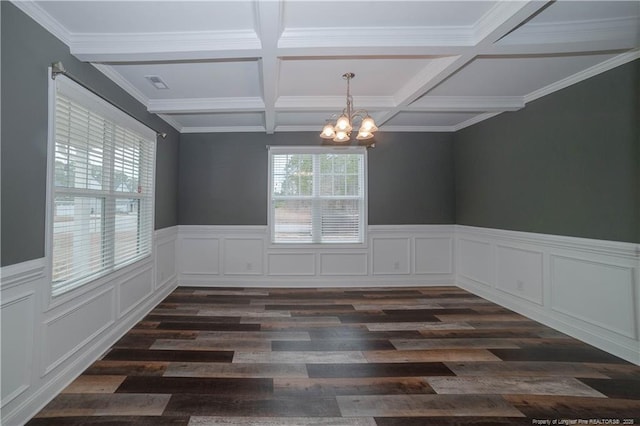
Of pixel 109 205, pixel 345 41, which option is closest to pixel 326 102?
pixel 345 41

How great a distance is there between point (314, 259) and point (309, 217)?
691 mm

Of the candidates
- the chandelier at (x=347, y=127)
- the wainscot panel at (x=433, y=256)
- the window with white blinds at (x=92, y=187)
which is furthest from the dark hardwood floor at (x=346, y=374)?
the chandelier at (x=347, y=127)

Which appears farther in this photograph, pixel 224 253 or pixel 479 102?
pixel 224 253

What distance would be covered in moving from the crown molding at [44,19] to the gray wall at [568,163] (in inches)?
178

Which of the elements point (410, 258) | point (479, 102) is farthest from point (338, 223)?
point (479, 102)

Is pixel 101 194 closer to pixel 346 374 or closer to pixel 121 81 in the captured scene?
pixel 121 81

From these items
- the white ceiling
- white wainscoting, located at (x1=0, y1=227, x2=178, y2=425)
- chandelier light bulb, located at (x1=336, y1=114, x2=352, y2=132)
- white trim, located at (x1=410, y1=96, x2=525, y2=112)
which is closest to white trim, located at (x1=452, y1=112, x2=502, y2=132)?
white trim, located at (x1=410, y1=96, x2=525, y2=112)

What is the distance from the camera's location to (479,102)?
3455mm

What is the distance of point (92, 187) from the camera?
96.0 inches

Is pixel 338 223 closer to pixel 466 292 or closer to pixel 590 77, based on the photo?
pixel 466 292

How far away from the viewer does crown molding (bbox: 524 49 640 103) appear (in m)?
2.43

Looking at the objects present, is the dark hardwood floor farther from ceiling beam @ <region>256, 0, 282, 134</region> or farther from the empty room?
ceiling beam @ <region>256, 0, 282, 134</region>

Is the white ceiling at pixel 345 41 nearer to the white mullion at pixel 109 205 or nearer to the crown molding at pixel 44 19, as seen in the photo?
the crown molding at pixel 44 19

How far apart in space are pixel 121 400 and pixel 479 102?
448cm
